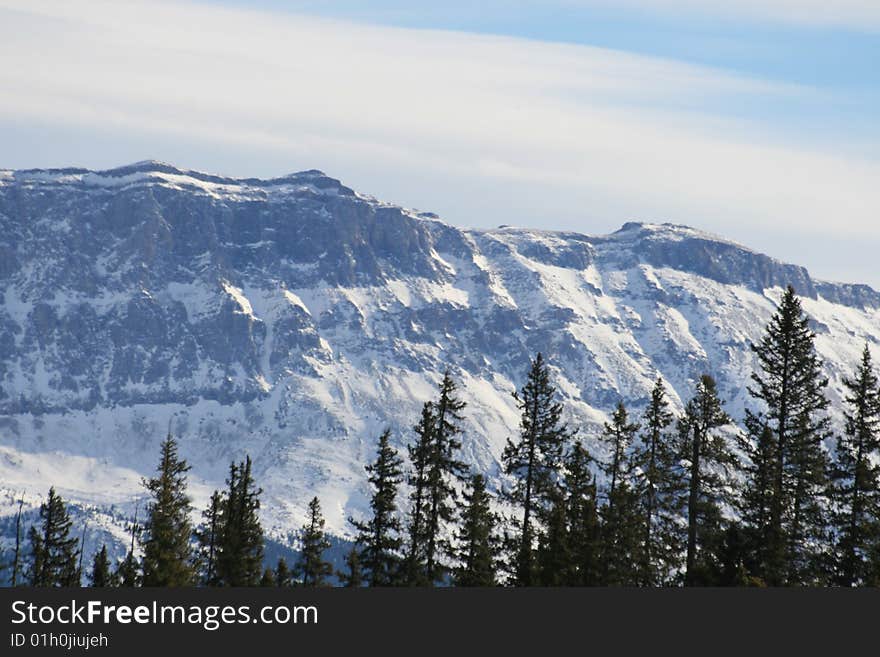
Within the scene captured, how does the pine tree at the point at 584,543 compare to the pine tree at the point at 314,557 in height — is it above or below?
below

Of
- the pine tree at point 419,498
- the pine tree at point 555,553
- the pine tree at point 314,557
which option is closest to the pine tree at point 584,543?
the pine tree at point 555,553

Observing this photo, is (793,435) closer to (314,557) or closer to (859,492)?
(859,492)

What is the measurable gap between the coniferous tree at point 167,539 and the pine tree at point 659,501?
74.2 ft

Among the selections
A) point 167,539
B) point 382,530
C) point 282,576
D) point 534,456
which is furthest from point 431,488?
point 282,576

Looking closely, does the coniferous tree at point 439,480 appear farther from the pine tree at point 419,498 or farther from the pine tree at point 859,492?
the pine tree at point 859,492

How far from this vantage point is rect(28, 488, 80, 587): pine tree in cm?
8181

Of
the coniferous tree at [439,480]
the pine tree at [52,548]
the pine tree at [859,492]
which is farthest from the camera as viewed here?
the pine tree at [52,548]

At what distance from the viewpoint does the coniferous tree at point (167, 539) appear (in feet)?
226

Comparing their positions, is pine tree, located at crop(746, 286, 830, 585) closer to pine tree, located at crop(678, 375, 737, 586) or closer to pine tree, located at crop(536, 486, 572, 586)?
pine tree, located at crop(678, 375, 737, 586)

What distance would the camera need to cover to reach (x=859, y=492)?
5638cm

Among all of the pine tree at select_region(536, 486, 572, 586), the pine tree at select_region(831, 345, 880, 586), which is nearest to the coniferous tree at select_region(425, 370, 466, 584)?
the pine tree at select_region(536, 486, 572, 586)

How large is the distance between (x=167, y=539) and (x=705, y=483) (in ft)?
91.2

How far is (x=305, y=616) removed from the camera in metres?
36.6

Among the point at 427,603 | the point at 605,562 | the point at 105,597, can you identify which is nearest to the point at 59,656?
the point at 105,597
